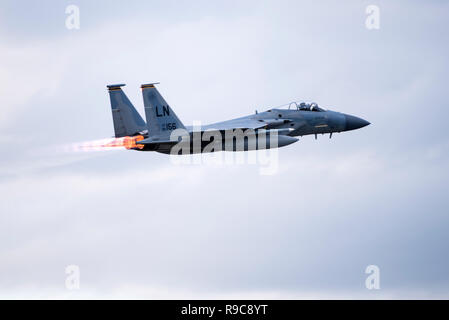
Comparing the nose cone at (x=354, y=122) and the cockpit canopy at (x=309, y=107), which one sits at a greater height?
the cockpit canopy at (x=309, y=107)

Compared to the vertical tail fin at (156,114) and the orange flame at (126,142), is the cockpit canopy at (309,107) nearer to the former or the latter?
the vertical tail fin at (156,114)

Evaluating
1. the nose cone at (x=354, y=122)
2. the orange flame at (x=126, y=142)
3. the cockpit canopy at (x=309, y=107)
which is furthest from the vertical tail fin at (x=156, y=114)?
the nose cone at (x=354, y=122)

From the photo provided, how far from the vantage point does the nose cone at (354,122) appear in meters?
62.4

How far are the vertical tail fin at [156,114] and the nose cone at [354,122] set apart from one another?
12.8 metres

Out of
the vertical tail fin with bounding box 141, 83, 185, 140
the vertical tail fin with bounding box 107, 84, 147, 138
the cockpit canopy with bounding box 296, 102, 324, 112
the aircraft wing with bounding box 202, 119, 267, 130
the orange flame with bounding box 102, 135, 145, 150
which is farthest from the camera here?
the cockpit canopy with bounding box 296, 102, 324, 112

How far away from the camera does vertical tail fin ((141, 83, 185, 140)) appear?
2159 inches

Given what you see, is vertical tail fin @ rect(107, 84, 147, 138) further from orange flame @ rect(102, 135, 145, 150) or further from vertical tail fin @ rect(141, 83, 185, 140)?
vertical tail fin @ rect(141, 83, 185, 140)

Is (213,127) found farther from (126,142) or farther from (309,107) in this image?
(309,107)

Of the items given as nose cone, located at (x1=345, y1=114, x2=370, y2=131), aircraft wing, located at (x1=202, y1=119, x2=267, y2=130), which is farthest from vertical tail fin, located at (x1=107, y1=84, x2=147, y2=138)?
nose cone, located at (x1=345, y1=114, x2=370, y2=131)

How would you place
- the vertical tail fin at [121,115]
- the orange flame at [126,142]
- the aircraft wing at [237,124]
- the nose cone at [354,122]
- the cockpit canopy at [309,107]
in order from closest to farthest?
the aircraft wing at [237,124]
the orange flame at [126,142]
the vertical tail fin at [121,115]
the cockpit canopy at [309,107]
the nose cone at [354,122]
